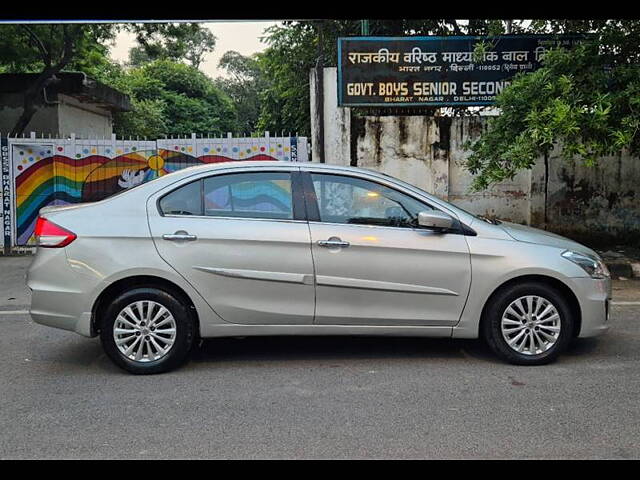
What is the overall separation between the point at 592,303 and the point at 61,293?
4.06m

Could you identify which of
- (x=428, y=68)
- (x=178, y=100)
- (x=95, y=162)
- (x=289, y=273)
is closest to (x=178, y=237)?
(x=289, y=273)

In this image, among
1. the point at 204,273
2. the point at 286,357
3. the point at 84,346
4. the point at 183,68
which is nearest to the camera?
the point at 204,273

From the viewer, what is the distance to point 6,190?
10867 millimetres

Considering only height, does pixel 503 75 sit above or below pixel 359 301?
above

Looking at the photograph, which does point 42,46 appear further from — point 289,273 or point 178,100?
point 178,100

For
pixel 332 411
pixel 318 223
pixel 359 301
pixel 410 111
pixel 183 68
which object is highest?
pixel 183 68

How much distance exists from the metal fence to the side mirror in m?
6.19

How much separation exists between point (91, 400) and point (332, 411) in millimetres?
1651

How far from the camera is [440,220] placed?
4.86 m

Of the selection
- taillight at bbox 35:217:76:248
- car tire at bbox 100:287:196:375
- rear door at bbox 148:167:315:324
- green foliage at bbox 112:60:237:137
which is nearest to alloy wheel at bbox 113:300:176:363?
car tire at bbox 100:287:196:375

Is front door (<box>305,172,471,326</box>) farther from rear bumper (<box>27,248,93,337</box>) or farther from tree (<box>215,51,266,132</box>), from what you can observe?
tree (<box>215,51,266,132</box>)

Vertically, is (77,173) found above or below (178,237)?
above
